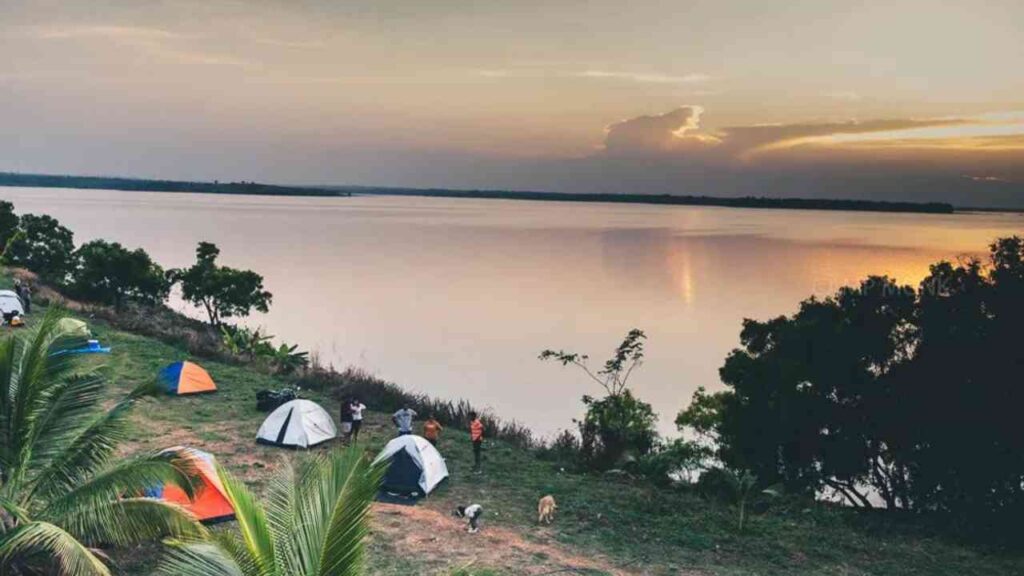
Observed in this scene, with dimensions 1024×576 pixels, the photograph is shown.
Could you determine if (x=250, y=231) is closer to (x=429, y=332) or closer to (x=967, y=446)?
(x=429, y=332)

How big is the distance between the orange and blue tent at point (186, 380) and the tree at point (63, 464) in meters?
14.1

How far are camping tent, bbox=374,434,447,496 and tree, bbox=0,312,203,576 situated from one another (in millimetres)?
6900

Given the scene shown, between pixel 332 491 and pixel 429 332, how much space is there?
49.7 m

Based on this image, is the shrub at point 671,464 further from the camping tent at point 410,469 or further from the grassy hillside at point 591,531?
the camping tent at point 410,469

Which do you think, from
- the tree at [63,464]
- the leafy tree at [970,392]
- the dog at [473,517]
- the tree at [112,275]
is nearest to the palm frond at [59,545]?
the tree at [63,464]

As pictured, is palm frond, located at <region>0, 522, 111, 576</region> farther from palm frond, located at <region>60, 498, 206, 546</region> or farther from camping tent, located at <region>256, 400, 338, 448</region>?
camping tent, located at <region>256, 400, 338, 448</region>

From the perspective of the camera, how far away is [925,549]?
52.5 feet

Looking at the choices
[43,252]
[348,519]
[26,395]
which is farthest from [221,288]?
[348,519]

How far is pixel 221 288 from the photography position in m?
48.9

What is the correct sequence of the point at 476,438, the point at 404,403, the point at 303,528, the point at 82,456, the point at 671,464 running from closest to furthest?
the point at 303,528, the point at 82,456, the point at 476,438, the point at 671,464, the point at 404,403

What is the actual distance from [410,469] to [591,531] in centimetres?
438

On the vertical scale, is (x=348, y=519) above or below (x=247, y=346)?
above

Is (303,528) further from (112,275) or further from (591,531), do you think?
(112,275)

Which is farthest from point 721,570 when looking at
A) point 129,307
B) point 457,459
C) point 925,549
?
point 129,307
